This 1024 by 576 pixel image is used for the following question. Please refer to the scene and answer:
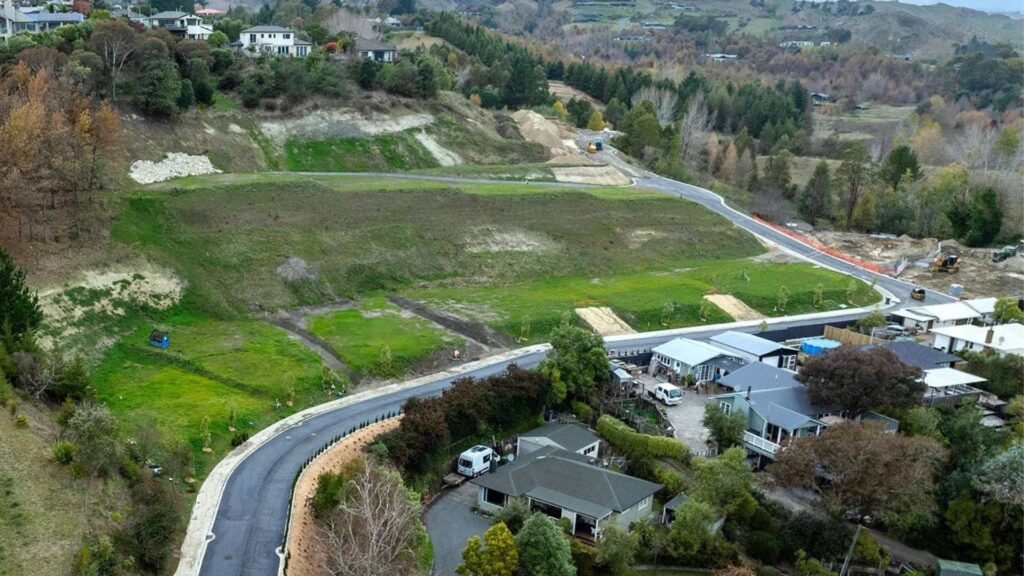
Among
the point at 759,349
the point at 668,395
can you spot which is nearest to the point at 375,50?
the point at 759,349

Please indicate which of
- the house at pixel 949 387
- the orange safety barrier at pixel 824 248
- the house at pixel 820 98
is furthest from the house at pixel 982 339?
the house at pixel 820 98

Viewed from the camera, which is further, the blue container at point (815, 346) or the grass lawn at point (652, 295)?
the grass lawn at point (652, 295)

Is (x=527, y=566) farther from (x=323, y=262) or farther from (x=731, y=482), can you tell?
(x=323, y=262)

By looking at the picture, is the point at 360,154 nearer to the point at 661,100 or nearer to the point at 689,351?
the point at 689,351

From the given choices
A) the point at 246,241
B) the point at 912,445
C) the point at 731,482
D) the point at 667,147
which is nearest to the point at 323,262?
the point at 246,241

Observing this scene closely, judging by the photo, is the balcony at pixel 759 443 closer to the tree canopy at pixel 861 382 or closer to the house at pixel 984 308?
the tree canopy at pixel 861 382

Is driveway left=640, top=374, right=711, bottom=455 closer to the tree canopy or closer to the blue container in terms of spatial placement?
the tree canopy
